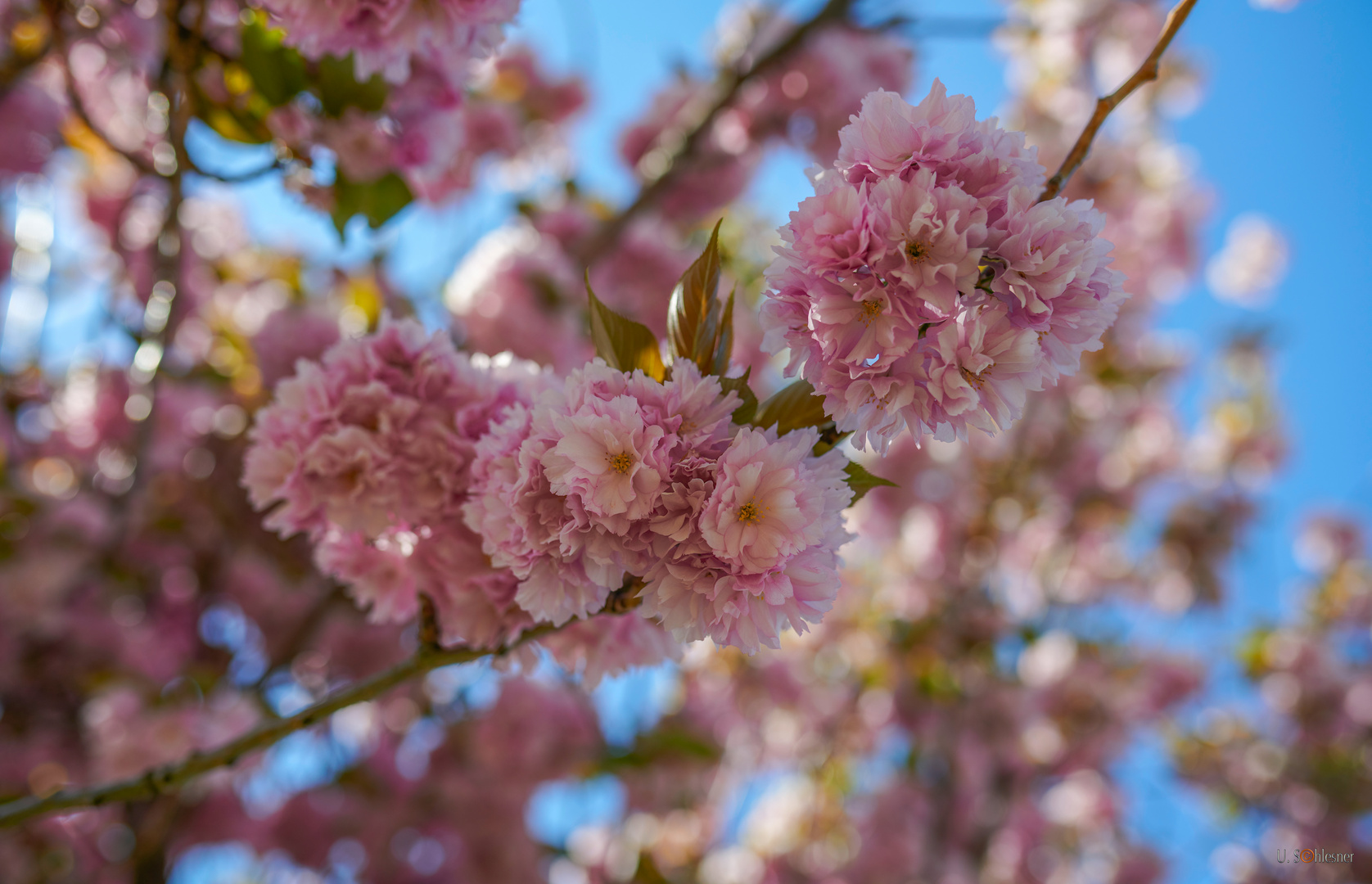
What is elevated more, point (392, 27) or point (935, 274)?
point (935, 274)

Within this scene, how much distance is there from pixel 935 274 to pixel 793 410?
20cm

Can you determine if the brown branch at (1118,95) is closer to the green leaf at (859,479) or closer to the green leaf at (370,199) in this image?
the green leaf at (859,479)

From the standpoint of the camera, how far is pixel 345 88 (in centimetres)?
140

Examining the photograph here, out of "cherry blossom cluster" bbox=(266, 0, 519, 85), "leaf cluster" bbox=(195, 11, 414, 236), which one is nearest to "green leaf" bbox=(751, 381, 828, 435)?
"cherry blossom cluster" bbox=(266, 0, 519, 85)

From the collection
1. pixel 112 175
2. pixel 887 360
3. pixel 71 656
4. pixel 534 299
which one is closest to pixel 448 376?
pixel 887 360

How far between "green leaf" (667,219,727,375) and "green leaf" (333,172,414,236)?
0.96 metres

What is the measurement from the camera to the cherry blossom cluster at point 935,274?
637 millimetres

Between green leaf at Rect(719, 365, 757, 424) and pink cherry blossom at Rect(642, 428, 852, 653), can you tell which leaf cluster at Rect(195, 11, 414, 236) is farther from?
pink cherry blossom at Rect(642, 428, 852, 653)

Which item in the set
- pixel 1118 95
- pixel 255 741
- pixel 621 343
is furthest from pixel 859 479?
pixel 255 741

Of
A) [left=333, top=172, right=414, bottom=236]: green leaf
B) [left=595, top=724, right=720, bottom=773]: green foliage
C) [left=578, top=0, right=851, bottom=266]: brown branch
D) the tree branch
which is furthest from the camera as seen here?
[left=595, top=724, right=720, bottom=773]: green foliage

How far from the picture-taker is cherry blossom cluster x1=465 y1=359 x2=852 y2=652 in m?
0.67

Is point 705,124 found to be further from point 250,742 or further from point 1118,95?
point 250,742

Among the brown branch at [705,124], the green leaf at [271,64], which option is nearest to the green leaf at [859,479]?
the green leaf at [271,64]

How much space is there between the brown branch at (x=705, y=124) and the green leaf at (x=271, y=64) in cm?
137
